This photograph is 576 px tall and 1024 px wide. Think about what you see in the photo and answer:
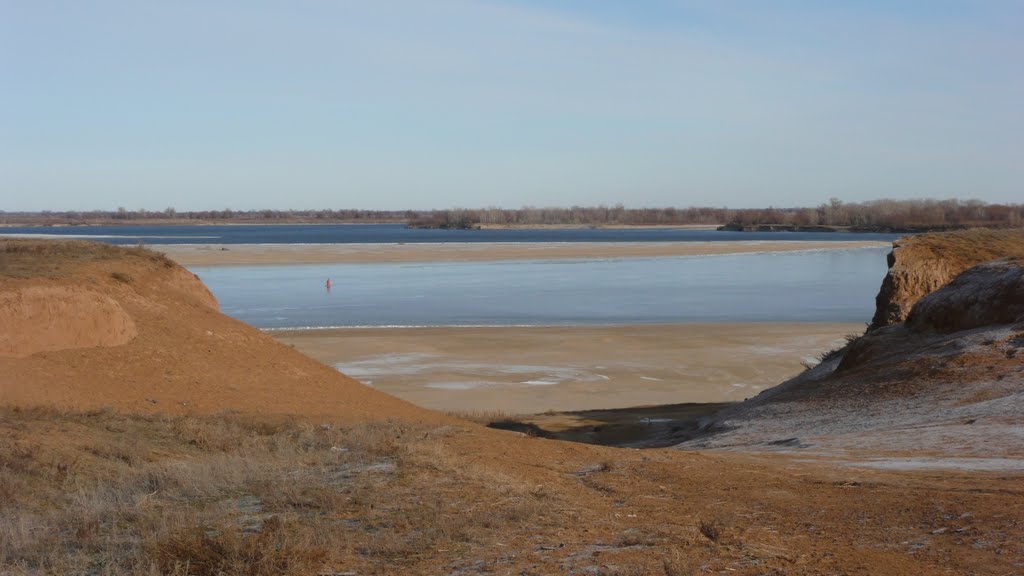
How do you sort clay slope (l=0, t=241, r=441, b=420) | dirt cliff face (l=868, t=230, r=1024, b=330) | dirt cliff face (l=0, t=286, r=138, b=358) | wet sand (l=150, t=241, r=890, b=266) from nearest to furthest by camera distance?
clay slope (l=0, t=241, r=441, b=420) < dirt cliff face (l=0, t=286, r=138, b=358) < dirt cliff face (l=868, t=230, r=1024, b=330) < wet sand (l=150, t=241, r=890, b=266)

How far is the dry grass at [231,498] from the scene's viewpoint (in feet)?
23.4

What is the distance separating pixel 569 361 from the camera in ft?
93.0

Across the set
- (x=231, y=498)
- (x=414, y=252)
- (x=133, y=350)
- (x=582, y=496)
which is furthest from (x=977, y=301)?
(x=414, y=252)

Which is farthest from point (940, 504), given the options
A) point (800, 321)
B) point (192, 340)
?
point (800, 321)

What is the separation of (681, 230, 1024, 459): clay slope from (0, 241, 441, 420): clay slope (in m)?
6.42

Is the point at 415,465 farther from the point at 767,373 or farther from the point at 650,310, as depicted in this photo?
the point at 650,310

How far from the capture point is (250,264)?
7162 centimetres

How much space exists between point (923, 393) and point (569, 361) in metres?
13.4

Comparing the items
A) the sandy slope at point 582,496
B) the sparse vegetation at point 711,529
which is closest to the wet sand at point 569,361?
the sandy slope at point 582,496

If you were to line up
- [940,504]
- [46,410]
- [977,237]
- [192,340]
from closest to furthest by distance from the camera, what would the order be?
[940,504], [46,410], [192,340], [977,237]

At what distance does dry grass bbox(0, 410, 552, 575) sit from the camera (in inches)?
281

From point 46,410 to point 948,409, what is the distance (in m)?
13.2

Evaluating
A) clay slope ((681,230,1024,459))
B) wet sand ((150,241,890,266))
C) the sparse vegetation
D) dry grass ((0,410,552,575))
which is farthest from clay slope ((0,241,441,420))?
wet sand ((150,241,890,266))

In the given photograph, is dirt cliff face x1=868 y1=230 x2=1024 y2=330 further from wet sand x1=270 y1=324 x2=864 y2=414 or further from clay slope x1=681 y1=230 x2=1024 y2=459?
wet sand x1=270 y1=324 x2=864 y2=414
